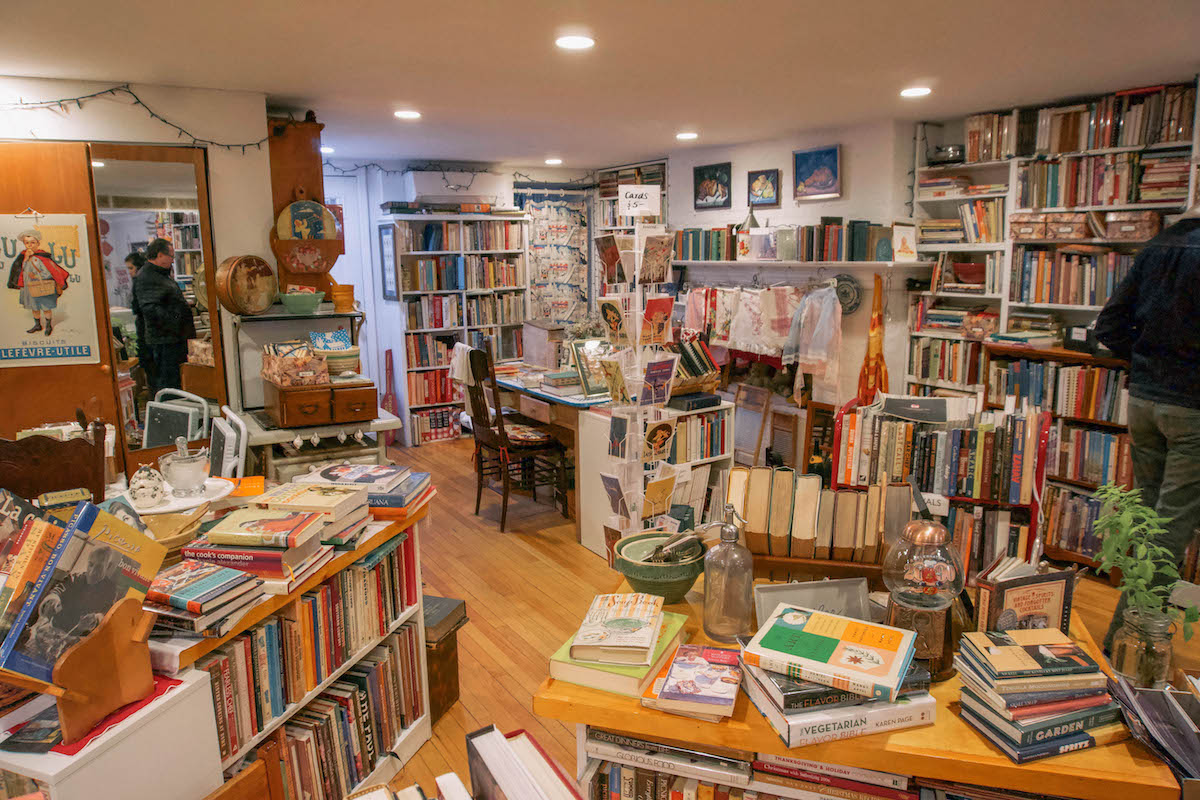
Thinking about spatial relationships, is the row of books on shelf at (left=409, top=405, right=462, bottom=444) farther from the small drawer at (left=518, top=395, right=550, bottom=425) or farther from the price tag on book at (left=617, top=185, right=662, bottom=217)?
the price tag on book at (left=617, top=185, right=662, bottom=217)

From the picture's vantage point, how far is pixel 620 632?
5.41ft

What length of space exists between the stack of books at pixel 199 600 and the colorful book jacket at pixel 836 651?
1.16m

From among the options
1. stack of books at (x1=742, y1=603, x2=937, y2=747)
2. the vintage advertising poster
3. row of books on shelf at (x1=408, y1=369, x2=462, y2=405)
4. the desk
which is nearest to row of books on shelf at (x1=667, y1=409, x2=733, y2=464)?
the desk

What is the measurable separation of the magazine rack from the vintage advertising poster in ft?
9.27

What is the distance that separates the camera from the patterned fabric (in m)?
4.98

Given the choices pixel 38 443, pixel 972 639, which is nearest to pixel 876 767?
pixel 972 639

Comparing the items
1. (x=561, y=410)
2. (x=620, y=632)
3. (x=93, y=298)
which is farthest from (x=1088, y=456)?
(x=93, y=298)

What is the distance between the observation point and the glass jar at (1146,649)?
174 centimetres

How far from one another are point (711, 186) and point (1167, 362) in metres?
4.04

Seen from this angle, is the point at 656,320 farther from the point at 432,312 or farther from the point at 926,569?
the point at 432,312

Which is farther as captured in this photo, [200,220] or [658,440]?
[200,220]

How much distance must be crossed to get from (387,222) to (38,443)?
5189 mm

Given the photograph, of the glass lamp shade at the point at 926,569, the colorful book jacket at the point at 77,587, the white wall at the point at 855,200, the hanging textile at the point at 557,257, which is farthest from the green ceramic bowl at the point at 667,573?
the hanging textile at the point at 557,257

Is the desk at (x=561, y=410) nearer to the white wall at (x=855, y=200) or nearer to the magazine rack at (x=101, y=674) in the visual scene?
the white wall at (x=855, y=200)
